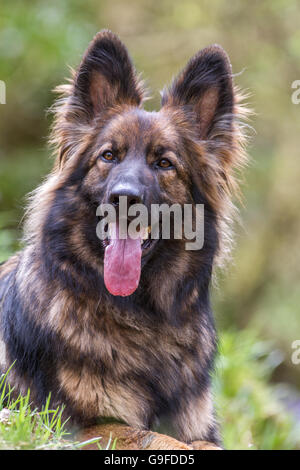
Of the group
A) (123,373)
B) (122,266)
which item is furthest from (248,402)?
(122,266)

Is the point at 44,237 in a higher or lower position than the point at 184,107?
lower

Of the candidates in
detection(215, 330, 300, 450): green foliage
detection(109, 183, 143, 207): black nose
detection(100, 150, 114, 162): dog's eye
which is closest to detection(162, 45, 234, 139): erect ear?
detection(100, 150, 114, 162): dog's eye

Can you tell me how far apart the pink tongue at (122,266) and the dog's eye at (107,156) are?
53 cm

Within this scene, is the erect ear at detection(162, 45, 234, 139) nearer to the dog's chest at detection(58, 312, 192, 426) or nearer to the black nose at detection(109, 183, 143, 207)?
the black nose at detection(109, 183, 143, 207)

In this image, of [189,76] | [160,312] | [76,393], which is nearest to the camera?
[76,393]

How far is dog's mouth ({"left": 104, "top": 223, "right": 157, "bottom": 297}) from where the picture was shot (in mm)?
4172

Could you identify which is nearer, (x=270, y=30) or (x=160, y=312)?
(x=160, y=312)

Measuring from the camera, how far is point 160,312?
14.4 feet

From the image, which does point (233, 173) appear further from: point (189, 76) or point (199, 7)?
point (199, 7)

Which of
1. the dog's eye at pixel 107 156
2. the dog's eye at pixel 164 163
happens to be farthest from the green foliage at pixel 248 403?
the dog's eye at pixel 107 156

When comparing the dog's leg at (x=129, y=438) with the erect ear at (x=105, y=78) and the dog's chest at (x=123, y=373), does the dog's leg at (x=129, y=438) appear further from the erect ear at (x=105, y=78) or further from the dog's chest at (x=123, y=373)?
the erect ear at (x=105, y=78)

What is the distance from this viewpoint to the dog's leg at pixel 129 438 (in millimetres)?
3844

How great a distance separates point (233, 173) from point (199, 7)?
7483mm
